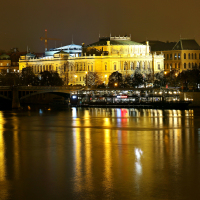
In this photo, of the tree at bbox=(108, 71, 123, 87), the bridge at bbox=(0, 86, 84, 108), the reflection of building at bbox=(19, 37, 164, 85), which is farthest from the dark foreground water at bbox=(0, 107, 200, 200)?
the reflection of building at bbox=(19, 37, 164, 85)

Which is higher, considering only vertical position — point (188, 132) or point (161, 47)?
point (161, 47)

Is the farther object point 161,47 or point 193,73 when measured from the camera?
point 161,47

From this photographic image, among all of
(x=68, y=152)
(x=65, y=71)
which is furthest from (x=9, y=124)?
(x=65, y=71)

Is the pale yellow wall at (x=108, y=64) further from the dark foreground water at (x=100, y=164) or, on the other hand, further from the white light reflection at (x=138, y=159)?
the white light reflection at (x=138, y=159)

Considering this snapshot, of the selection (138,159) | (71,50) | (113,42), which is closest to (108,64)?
(113,42)

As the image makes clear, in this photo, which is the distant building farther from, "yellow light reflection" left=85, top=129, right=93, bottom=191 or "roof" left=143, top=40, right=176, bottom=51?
"yellow light reflection" left=85, top=129, right=93, bottom=191

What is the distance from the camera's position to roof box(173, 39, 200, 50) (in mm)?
154125

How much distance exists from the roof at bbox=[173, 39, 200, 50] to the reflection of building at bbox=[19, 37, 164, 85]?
9.22m

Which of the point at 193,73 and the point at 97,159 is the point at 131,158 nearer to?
the point at 97,159

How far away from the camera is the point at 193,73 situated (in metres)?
101

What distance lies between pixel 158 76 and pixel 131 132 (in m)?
83.9

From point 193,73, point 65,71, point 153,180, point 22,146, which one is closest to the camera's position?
point 153,180

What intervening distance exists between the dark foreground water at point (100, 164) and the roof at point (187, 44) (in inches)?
4468

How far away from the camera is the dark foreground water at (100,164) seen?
22.0 m
